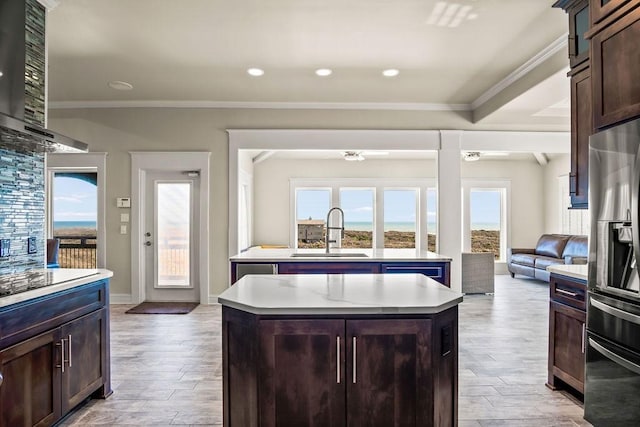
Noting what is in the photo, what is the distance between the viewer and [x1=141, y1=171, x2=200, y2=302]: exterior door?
569 centimetres

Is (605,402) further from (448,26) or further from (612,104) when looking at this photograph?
(448,26)

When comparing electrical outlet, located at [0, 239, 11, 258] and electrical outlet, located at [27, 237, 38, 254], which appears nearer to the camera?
electrical outlet, located at [0, 239, 11, 258]

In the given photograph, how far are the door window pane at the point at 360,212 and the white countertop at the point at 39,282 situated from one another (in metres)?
7.06

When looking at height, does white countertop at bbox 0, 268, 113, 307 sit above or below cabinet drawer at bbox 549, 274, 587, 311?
above

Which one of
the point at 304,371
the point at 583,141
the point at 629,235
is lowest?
the point at 304,371

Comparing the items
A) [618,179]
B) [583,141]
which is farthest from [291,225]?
[618,179]

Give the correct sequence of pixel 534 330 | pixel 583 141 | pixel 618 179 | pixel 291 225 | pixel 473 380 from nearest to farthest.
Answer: pixel 618 179, pixel 583 141, pixel 473 380, pixel 534 330, pixel 291 225

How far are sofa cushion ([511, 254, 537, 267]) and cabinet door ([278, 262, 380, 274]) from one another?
503 cm

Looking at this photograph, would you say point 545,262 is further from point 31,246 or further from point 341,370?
point 31,246

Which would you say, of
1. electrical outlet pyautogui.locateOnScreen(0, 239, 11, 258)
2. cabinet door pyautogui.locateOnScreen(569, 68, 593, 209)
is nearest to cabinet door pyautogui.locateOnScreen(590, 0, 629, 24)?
cabinet door pyautogui.locateOnScreen(569, 68, 593, 209)

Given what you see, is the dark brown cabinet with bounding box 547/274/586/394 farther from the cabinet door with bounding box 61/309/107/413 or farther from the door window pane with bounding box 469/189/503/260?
the door window pane with bounding box 469/189/503/260

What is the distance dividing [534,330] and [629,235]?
2.90 meters

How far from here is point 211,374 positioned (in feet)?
10.3

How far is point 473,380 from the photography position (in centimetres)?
300
